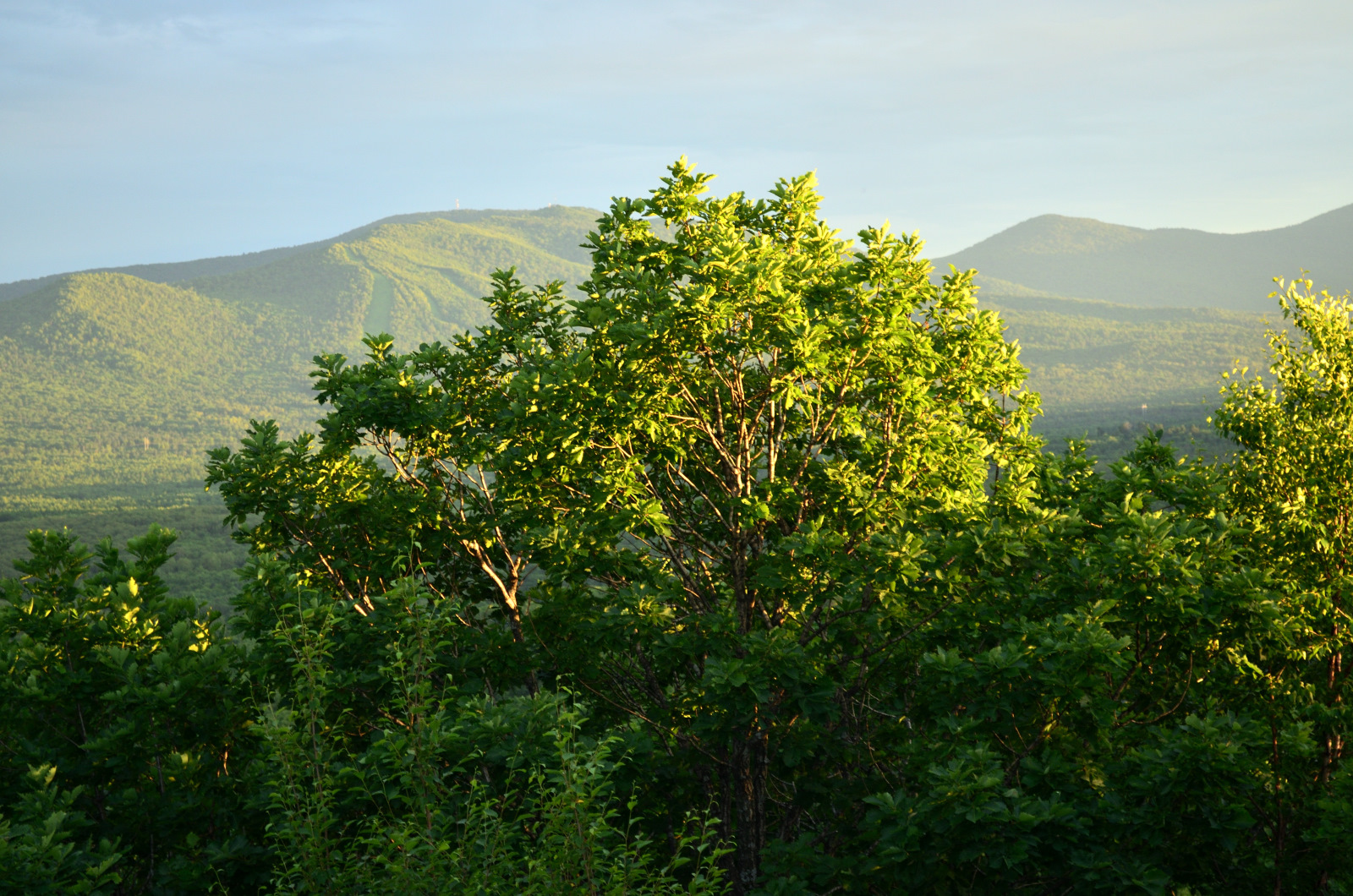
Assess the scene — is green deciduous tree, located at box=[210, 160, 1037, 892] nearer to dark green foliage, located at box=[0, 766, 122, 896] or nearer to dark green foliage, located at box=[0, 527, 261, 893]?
dark green foliage, located at box=[0, 527, 261, 893]

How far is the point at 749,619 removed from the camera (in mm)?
10789

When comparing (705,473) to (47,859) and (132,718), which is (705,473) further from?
(47,859)

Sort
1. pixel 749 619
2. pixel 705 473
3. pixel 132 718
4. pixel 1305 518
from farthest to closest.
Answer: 1. pixel 705 473
2. pixel 749 619
3. pixel 132 718
4. pixel 1305 518

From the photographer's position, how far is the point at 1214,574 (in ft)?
24.8

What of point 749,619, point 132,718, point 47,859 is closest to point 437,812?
point 47,859

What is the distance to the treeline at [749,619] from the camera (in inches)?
276

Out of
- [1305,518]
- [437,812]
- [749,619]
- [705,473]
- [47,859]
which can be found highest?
[705,473]

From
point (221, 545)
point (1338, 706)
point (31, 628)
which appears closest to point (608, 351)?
point (31, 628)

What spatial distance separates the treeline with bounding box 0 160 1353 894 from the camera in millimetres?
7012

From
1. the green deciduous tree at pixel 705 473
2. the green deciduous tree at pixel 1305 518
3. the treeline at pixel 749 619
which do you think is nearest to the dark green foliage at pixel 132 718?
the treeline at pixel 749 619

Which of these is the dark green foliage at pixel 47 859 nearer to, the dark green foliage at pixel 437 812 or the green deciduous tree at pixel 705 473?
the dark green foliage at pixel 437 812

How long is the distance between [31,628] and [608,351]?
714cm

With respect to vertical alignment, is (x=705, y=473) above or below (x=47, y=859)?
above

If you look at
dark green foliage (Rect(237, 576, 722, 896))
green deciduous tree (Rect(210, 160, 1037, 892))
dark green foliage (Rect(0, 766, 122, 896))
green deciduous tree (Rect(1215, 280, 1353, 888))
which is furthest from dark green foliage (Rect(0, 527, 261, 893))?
green deciduous tree (Rect(1215, 280, 1353, 888))
